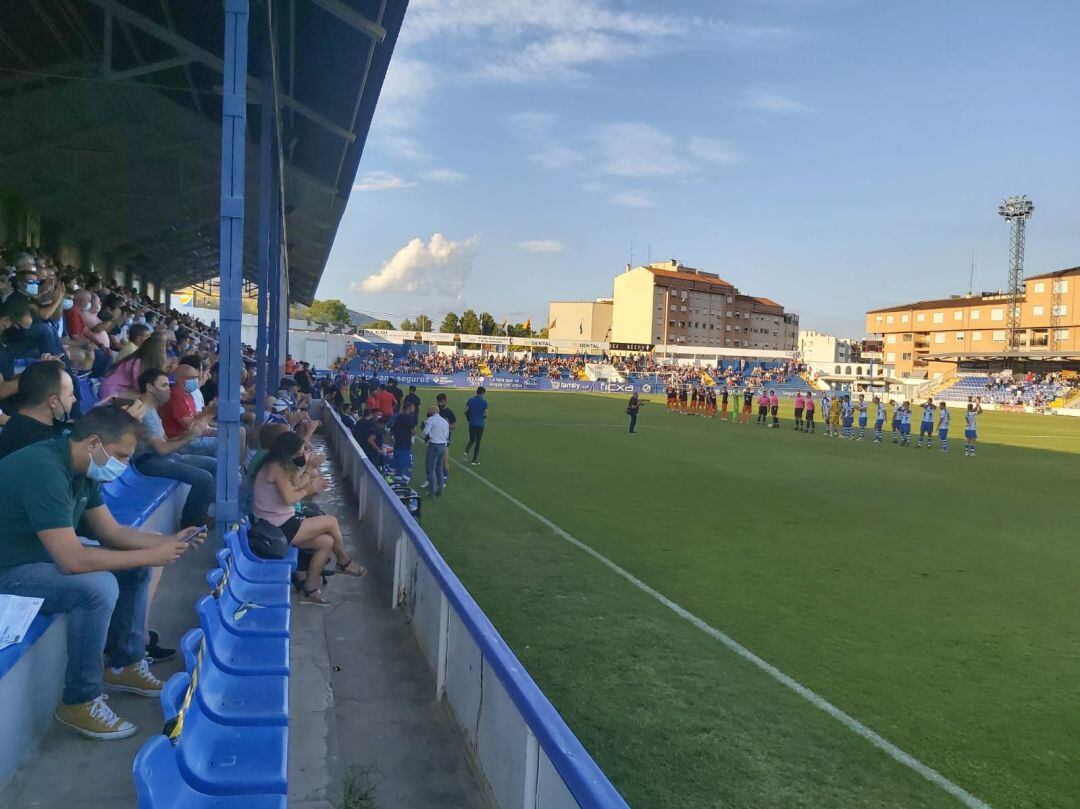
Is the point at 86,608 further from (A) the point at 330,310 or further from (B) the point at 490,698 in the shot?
(A) the point at 330,310

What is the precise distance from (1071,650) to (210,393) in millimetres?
9699

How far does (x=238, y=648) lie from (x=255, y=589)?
885 millimetres

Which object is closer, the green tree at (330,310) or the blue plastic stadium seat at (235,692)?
the blue plastic stadium seat at (235,692)

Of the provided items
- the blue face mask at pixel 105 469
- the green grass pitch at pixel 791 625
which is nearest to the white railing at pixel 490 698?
the green grass pitch at pixel 791 625

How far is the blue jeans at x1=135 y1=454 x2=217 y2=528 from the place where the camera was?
20.5ft

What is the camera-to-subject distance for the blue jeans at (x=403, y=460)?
39.7 feet

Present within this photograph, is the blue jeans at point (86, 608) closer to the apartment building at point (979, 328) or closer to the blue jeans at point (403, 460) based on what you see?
the blue jeans at point (403, 460)

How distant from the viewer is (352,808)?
3.41 m

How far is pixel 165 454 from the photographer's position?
6328 mm

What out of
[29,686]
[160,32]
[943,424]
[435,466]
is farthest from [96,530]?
[943,424]

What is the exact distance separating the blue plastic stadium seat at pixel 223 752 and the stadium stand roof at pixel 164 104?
302 inches

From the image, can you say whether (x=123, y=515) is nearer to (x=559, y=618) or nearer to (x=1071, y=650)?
(x=559, y=618)

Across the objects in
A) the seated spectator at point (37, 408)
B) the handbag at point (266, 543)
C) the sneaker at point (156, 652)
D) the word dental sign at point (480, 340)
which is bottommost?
the sneaker at point (156, 652)

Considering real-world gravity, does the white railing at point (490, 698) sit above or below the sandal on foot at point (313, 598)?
above
